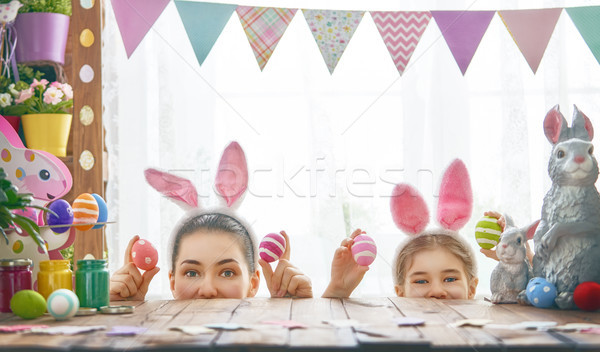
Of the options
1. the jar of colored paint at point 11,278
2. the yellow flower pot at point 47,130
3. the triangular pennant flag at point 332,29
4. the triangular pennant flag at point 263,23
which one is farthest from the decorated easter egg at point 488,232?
the yellow flower pot at point 47,130

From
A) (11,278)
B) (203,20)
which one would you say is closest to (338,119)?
(203,20)

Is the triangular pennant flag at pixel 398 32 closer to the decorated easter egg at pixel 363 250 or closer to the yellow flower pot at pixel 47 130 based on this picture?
the decorated easter egg at pixel 363 250

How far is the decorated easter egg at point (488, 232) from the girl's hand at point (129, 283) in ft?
3.07

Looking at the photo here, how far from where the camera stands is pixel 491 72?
A: 281cm

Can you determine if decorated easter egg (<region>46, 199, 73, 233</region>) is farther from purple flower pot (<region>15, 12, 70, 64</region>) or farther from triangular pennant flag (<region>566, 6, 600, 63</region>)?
triangular pennant flag (<region>566, 6, 600, 63</region>)

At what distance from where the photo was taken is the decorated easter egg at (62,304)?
149 centimetres

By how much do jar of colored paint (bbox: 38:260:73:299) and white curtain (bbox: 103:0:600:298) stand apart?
1.11m

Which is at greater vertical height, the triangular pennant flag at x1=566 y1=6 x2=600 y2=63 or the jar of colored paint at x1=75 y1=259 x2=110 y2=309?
the triangular pennant flag at x1=566 y1=6 x2=600 y2=63

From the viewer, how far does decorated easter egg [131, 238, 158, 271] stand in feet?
6.45

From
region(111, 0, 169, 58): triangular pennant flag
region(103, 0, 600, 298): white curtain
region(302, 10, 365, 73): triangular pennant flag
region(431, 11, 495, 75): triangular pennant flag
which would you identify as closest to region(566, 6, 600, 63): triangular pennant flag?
region(431, 11, 495, 75): triangular pennant flag

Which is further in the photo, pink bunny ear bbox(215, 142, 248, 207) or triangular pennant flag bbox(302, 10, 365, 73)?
triangular pennant flag bbox(302, 10, 365, 73)

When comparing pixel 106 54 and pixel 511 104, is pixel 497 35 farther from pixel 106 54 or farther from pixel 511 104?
pixel 106 54

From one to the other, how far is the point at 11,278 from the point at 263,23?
3.88 ft

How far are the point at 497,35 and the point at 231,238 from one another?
59.9 inches
